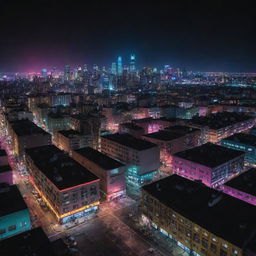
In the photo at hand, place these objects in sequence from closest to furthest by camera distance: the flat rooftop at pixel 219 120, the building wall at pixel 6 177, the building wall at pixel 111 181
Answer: the building wall at pixel 6 177, the building wall at pixel 111 181, the flat rooftop at pixel 219 120

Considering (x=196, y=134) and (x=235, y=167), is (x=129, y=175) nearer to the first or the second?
(x=235, y=167)

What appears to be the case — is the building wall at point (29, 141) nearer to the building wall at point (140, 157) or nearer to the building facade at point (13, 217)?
the building wall at point (140, 157)

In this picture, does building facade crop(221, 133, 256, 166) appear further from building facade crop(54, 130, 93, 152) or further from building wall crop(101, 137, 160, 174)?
building facade crop(54, 130, 93, 152)

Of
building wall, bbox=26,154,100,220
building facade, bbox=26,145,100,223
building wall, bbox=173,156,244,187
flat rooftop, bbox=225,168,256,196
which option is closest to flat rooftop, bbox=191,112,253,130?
building wall, bbox=173,156,244,187

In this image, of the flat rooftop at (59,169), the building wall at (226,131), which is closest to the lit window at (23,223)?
the flat rooftop at (59,169)

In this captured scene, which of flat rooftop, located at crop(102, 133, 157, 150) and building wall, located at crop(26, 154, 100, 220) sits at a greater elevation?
flat rooftop, located at crop(102, 133, 157, 150)

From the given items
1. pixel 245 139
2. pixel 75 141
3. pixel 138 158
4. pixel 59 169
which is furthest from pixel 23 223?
pixel 245 139
